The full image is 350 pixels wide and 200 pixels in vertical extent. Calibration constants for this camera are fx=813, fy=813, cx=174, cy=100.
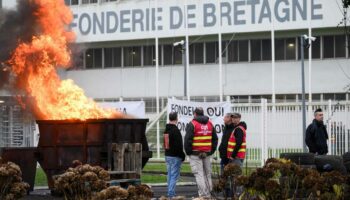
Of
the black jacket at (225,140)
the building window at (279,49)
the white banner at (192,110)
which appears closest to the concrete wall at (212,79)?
the building window at (279,49)

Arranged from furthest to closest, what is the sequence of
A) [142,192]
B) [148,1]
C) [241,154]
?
[148,1]
[241,154]
[142,192]

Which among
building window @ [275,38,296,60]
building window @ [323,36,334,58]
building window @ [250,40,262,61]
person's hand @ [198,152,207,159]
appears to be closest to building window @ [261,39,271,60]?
building window @ [250,40,262,61]

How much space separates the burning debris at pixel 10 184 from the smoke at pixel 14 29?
37.4ft

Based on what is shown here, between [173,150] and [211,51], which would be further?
[211,51]

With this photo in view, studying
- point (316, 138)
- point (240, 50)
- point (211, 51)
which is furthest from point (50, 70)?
point (211, 51)

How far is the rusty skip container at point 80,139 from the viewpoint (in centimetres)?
1775

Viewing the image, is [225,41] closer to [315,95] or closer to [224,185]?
[315,95]

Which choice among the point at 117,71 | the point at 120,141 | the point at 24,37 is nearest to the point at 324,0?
the point at 117,71

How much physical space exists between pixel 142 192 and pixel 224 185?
1247 millimetres

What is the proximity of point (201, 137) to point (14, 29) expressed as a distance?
8235 millimetres

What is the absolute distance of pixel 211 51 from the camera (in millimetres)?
51312

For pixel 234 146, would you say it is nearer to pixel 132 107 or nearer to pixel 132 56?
pixel 132 107

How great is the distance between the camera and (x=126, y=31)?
51125 mm

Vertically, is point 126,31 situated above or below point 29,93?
above
